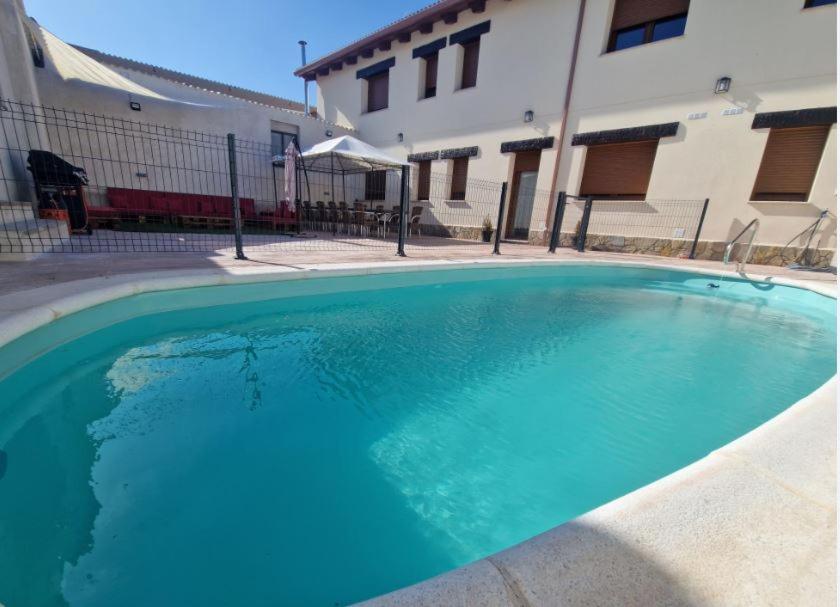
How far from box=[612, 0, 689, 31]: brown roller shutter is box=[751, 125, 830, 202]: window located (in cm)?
320

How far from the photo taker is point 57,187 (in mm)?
5164

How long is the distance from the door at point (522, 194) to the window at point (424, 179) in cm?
279

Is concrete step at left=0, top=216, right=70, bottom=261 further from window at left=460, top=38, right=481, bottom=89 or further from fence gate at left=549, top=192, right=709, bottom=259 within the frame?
window at left=460, top=38, right=481, bottom=89

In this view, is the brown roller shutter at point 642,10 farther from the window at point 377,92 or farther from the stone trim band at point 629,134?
the window at point 377,92

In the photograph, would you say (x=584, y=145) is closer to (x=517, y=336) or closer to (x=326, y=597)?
(x=517, y=336)

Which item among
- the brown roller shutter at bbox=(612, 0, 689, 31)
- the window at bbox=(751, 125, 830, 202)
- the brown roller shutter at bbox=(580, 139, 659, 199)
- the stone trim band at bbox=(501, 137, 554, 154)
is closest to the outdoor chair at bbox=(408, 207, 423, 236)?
the stone trim band at bbox=(501, 137, 554, 154)

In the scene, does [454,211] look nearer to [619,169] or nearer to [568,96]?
[568,96]

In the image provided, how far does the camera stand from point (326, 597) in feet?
3.36

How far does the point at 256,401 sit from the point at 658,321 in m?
4.27

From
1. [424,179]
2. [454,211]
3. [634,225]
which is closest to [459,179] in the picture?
[454,211]

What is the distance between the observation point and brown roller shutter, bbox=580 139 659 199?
7961mm

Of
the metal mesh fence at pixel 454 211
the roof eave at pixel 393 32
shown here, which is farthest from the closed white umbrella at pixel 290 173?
the roof eave at pixel 393 32

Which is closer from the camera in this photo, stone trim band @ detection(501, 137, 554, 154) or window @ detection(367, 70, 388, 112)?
stone trim band @ detection(501, 137, 554, 154)

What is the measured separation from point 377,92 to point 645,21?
26.8ft
